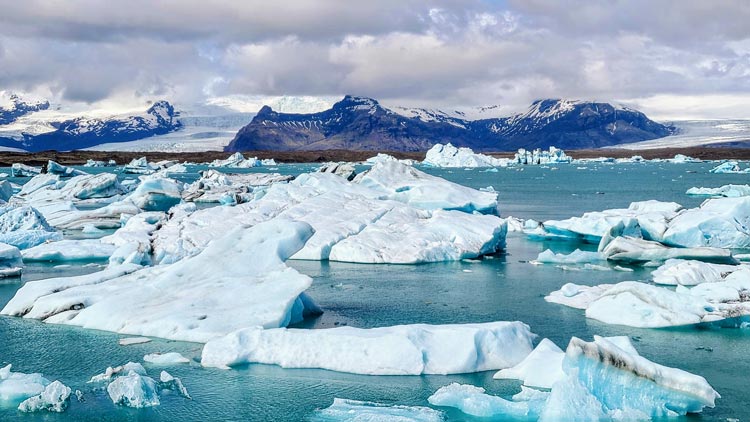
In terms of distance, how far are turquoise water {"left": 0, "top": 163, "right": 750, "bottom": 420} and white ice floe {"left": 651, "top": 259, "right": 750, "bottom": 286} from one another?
37.3 inches

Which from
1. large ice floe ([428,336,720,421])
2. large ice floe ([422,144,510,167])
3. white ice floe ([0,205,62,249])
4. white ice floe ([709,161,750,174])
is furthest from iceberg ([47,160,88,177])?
large ice floe ([422,144,510,167])

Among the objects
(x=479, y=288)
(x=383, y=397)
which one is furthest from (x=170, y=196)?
(x=383, y=397)

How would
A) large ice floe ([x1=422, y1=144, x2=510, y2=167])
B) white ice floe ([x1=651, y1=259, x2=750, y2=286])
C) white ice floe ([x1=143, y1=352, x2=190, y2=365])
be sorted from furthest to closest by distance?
large ice floe ([x1=422, y1=144, x2=510, y2=167]) → white ice floe ([x1=651, y1=259, x2=750, y2=286]) → white ice floe ([x1=143, y1=352, x2=190, y2=365])

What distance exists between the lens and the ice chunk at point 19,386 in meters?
7.34

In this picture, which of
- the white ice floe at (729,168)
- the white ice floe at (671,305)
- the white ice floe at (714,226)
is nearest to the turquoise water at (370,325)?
the white ice floe at (671,305)

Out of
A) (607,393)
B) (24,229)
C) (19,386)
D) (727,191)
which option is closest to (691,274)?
(607,393)

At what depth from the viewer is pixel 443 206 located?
22000 millimetres

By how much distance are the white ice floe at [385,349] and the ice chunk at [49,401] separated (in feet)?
5.40

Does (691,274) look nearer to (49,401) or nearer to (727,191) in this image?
(49,401)

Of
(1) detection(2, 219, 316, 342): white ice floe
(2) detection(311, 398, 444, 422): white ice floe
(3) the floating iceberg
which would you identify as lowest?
(3) the floating iceberg

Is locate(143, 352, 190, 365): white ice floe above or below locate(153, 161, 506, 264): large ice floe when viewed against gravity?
below

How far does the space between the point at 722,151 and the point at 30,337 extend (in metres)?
124

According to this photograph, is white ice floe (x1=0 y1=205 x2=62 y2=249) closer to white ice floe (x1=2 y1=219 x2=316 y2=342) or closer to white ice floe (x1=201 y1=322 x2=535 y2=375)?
white ice floe (x1=2 y1=219 x2=316 y2=342)

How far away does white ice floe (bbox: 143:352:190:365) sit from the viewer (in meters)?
8.45
